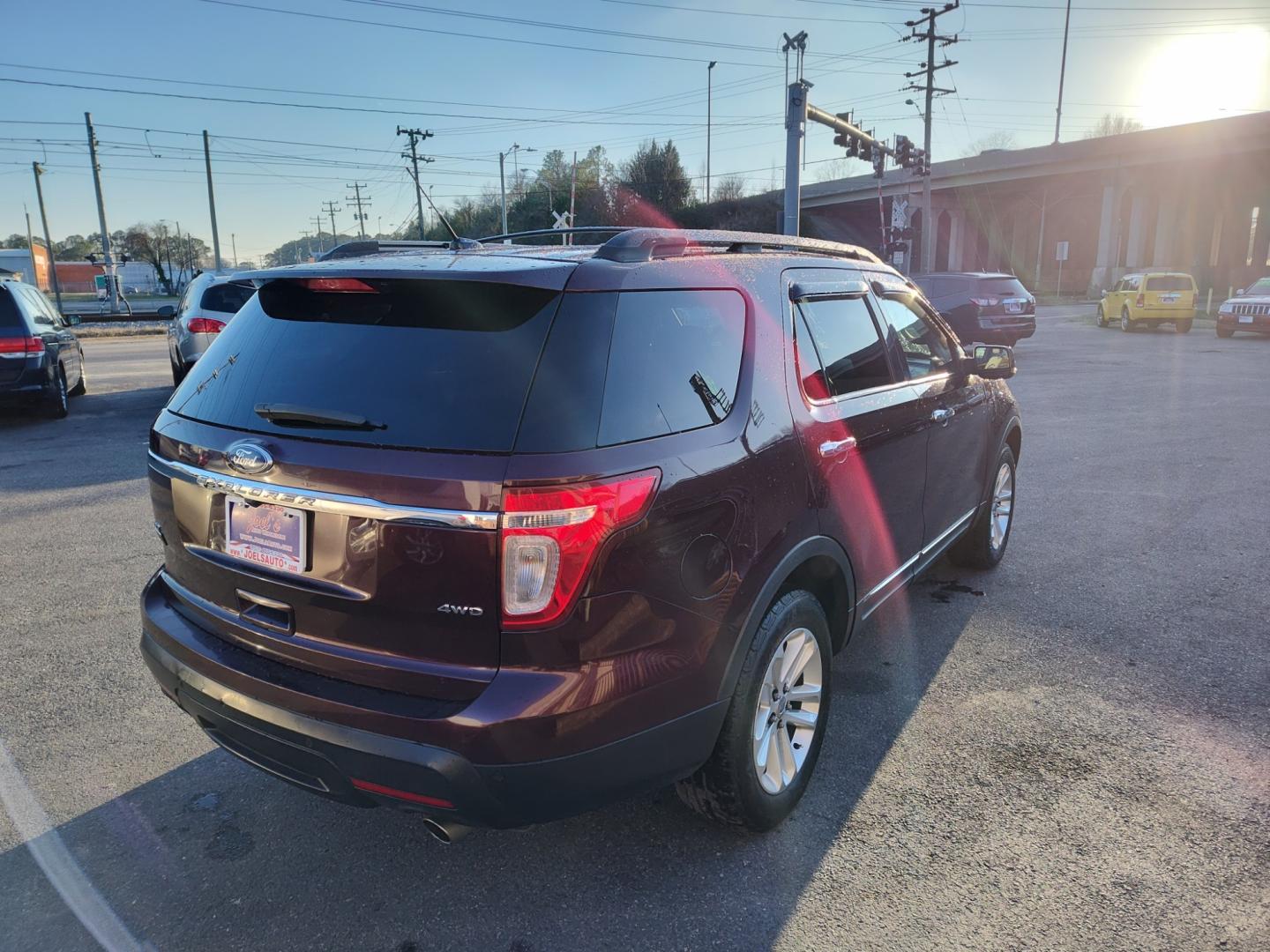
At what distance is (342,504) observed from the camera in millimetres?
2117

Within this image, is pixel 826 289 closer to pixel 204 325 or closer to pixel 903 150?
pixel 204 325

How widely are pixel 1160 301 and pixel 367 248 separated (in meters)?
27.6

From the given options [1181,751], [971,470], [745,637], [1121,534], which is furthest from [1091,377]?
[745,637]

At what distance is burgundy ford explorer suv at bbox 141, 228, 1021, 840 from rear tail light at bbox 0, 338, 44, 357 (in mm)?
8721

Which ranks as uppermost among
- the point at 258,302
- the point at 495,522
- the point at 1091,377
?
the point at 258,302

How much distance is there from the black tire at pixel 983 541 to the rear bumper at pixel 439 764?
10.3 ft

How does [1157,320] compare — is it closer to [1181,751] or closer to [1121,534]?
[1121,534]

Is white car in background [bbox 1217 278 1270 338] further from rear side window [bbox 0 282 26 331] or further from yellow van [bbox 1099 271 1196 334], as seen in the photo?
rear side window [bbox 0 282 26 331]

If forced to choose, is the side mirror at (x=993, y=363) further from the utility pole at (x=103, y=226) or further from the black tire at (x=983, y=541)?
the utility pole at (x=103, y=226)

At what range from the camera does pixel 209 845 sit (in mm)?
2746

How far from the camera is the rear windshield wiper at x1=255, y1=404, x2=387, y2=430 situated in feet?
7.18

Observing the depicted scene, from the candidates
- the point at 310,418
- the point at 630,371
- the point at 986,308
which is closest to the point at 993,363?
the point at 630,371

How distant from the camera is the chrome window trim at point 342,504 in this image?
201 centimetres

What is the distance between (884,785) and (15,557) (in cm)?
557
